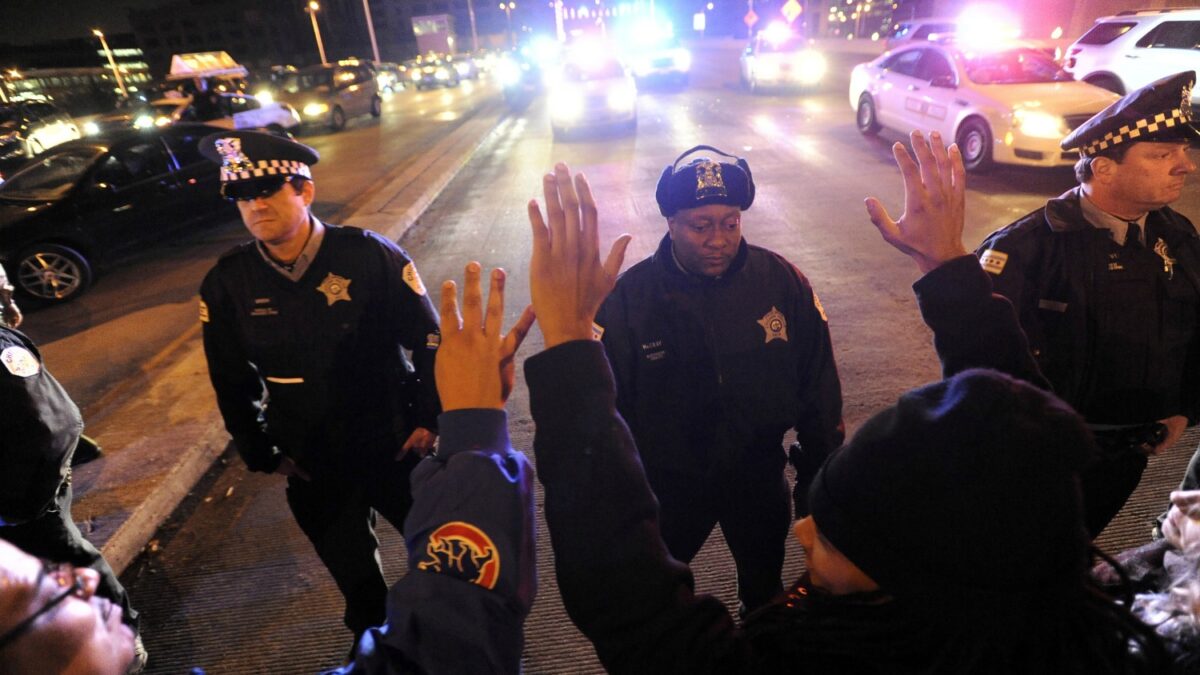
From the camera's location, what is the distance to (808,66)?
17.5m

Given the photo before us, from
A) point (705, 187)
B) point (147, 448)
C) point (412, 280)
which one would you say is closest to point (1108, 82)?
point (705, 187)

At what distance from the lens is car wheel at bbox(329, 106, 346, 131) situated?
1953 cm

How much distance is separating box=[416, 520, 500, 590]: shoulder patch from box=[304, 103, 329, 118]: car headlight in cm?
2156

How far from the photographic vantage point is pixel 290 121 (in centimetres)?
1770

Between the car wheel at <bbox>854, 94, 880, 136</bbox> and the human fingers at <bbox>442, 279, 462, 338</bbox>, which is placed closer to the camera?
the human fingers at <bbox>442, 279, 462, 338</bbox>

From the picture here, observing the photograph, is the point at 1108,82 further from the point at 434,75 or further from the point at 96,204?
the point at 434,75

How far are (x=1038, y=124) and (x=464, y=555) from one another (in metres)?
A: 9.83

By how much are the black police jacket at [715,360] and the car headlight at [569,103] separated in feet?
40.0

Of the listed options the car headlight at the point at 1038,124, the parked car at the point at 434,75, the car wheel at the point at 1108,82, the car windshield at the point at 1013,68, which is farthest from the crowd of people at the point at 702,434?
the parked car at the point at 434,75

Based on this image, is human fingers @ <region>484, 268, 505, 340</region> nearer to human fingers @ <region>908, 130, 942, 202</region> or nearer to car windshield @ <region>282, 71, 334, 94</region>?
human fingers @ <region>908, 130, 942, 202</region>

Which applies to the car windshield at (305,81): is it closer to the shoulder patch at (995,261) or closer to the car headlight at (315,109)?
the car headlight at (315,109)

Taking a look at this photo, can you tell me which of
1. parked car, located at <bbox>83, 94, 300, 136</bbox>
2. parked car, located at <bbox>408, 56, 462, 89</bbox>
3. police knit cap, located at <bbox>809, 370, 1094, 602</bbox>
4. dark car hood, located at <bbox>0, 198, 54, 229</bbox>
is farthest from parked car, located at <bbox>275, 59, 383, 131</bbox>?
police knit cap, located at <bbox>809, 370, 1094, 602</bbox>

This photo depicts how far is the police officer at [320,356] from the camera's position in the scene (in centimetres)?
223

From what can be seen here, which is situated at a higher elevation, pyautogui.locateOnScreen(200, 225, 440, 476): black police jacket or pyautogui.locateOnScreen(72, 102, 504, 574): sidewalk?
pyautogui.locateOnScreen(200, 225, 440, 476): black police jacket
